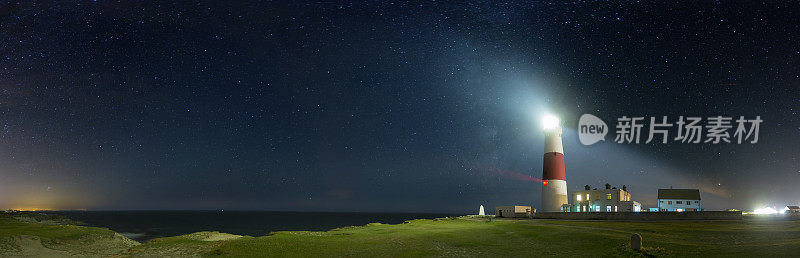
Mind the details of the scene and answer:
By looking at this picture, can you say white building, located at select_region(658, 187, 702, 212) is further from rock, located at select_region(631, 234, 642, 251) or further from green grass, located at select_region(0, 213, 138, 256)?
green grass, located at select_region(0, 213, 138, 256)

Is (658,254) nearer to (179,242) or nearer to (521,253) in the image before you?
(521,253)

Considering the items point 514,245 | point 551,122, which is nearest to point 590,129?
point 551,122

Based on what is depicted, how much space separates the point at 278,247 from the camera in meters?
28.4

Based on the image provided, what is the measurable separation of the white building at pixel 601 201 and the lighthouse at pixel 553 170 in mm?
1743

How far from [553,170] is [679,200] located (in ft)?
100

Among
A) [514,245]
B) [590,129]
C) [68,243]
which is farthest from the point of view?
[590,129]

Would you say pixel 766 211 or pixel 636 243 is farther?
pixel 766 211

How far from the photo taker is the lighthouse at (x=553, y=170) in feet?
213

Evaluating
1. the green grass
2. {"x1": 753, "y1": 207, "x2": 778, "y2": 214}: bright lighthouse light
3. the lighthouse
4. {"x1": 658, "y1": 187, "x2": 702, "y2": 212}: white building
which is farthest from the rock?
{"x1": 753, "y1": 207, "x2": 778, "y2": 214}: bright lighthouse light

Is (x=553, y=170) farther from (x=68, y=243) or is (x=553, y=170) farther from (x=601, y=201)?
(x=68, y=243)

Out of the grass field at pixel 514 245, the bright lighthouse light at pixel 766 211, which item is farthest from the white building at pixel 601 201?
the grass field at pixel 514 245

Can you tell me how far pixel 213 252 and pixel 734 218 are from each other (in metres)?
46.2

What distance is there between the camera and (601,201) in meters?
68.3

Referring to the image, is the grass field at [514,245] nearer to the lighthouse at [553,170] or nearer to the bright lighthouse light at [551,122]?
the lighthouse at [553,170]
